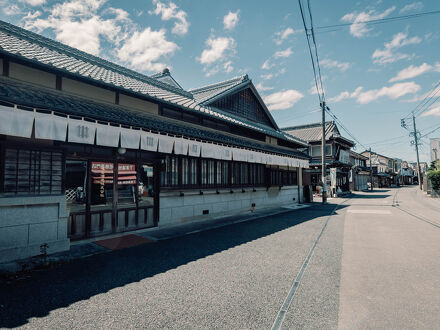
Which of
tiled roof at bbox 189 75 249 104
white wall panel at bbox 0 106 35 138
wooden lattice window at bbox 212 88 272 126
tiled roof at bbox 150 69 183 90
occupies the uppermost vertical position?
tiled roof at bbox 150 69 183 90

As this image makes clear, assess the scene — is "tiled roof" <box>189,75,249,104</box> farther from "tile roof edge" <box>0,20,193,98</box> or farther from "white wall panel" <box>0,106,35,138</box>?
"white wall panel" <box>0,106,35,138</box>

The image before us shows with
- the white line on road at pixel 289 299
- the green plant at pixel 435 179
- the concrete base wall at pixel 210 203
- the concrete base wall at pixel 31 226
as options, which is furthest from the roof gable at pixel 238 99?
the green plant at pixel 435 179

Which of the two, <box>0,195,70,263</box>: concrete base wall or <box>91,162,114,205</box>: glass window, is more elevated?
<box>91,162,114,205</box>: glass window

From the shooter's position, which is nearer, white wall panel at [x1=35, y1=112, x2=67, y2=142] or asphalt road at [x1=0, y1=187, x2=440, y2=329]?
asphalt road at [x1=0, y1=187, x2=440, y2=329]

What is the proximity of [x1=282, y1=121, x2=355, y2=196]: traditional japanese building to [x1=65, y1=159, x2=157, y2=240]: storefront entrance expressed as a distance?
82.8ft

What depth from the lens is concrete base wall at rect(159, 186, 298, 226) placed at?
9812mm

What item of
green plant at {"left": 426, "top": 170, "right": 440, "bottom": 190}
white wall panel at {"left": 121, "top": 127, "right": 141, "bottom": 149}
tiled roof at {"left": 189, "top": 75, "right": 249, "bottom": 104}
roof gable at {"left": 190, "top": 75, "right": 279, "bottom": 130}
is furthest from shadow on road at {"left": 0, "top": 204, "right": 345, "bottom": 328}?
green plant at {"left": 426, "top": 170, "right": 440, "bottom": 190}

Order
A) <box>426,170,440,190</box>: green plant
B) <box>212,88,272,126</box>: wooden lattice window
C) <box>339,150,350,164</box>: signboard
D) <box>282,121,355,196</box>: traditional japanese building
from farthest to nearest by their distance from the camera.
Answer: <box>339,150,350,164</box>: signboard → <box>282,121,355,196</box>: traditional japanese building → <box>426,170,440,190</box>: green plant → <box>212,88,272,126</box>: wooden lattice window

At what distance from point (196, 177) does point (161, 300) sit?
7.49m

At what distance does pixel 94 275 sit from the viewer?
488 centimetres

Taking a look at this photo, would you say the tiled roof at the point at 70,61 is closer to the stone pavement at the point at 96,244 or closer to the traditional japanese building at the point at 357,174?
the stone pavement at the point at 96,244

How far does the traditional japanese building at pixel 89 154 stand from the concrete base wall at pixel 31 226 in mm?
21

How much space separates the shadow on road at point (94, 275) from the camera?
12.0 feet

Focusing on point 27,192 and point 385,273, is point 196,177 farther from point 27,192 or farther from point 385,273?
point 385,273
